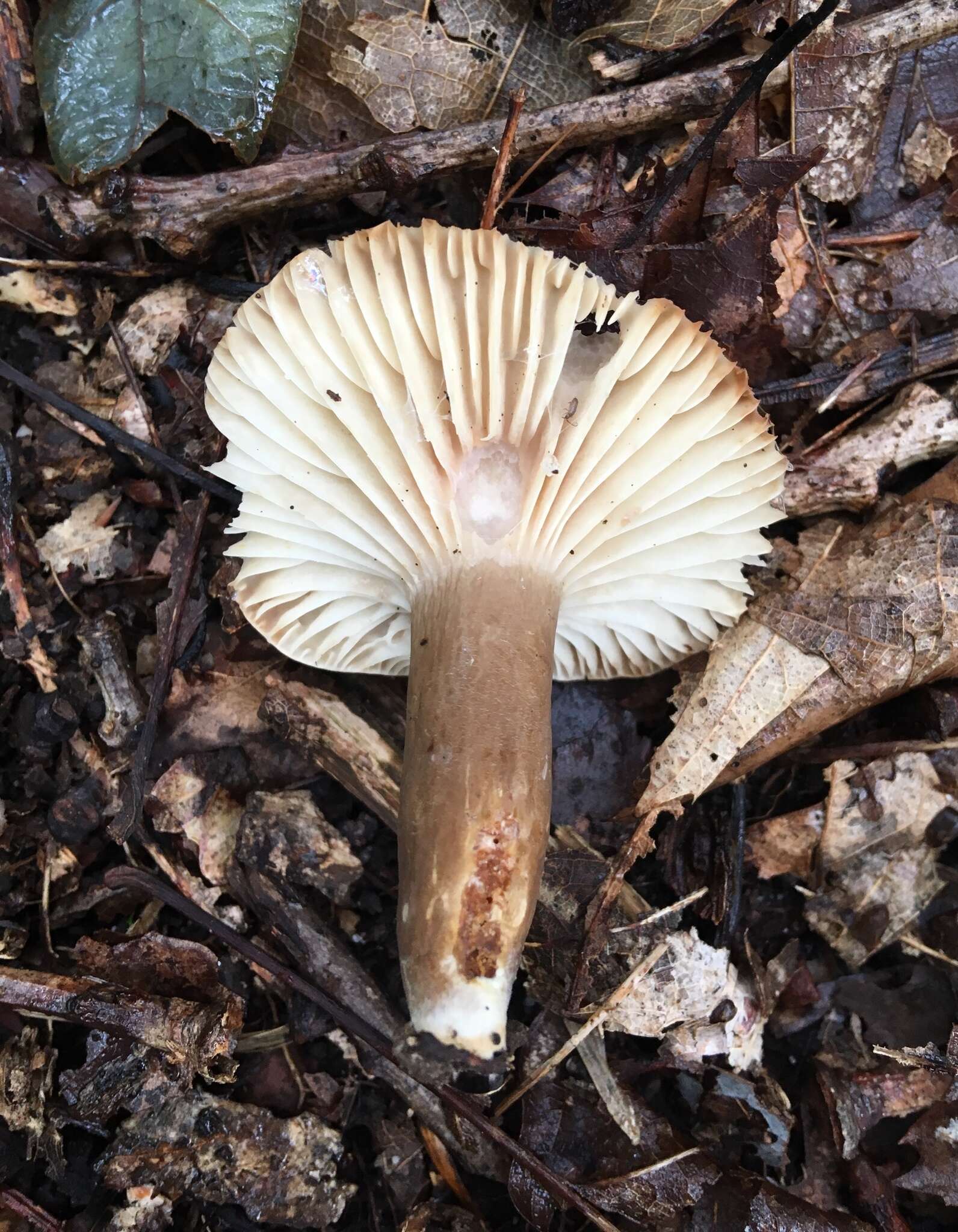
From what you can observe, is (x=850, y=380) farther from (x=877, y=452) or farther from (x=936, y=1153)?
(x=936, y=1153)

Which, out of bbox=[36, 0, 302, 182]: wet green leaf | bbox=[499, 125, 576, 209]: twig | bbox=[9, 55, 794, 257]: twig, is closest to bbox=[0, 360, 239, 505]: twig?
bbox=[9, 55, 794, 257]: twig

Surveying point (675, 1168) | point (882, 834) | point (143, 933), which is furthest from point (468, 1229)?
point (882, 834)

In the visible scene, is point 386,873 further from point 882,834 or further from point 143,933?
point 882,834

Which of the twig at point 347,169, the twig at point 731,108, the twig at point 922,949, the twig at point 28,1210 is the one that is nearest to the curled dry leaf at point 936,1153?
the twig at point 922,949

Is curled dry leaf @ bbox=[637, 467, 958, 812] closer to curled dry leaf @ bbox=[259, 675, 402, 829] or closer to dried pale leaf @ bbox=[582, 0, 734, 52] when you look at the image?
curled dry leaf @ bbox=[259, 675, 402, 829]

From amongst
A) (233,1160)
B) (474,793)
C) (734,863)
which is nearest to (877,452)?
(734,863)
